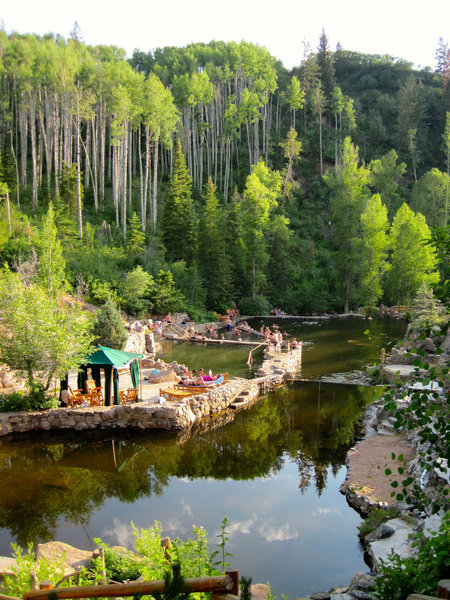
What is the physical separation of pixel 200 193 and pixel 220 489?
39958 millimetres

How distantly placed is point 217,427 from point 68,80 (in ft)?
105

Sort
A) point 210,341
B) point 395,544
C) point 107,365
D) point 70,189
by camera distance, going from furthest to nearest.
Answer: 1. point 70,189
2. point 210,341
3. point 107,365
4. point 395,544

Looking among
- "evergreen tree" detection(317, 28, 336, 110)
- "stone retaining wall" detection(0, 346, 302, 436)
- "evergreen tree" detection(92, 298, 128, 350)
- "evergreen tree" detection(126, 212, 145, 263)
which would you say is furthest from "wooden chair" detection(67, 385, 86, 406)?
"evergreen tree" detection(317, 28, 336, 110)

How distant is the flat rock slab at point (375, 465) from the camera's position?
10.1 meters

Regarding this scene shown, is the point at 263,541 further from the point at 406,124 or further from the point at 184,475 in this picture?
the point at 406,124

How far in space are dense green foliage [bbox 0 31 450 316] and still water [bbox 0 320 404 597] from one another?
47.4 ft

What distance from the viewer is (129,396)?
15078 mm

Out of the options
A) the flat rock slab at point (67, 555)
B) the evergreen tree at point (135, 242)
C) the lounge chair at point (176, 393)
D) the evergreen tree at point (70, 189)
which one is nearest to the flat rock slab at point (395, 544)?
the flat rock slab at point (67, 555)

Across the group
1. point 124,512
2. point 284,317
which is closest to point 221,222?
point 284,317

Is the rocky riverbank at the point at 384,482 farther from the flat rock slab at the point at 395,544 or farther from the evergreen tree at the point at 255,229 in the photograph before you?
the evergreen tree at the point at 255,229

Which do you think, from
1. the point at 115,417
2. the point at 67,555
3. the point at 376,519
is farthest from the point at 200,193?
the point at 67,555

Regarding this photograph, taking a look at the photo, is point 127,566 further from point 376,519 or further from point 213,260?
point 213,260

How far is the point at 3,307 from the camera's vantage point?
1441cm

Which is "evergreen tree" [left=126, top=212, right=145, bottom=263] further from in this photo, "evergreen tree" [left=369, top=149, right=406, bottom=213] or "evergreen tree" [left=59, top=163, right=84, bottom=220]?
"evergreen tree" [left=369, top=149, right=406, bottom=213]
